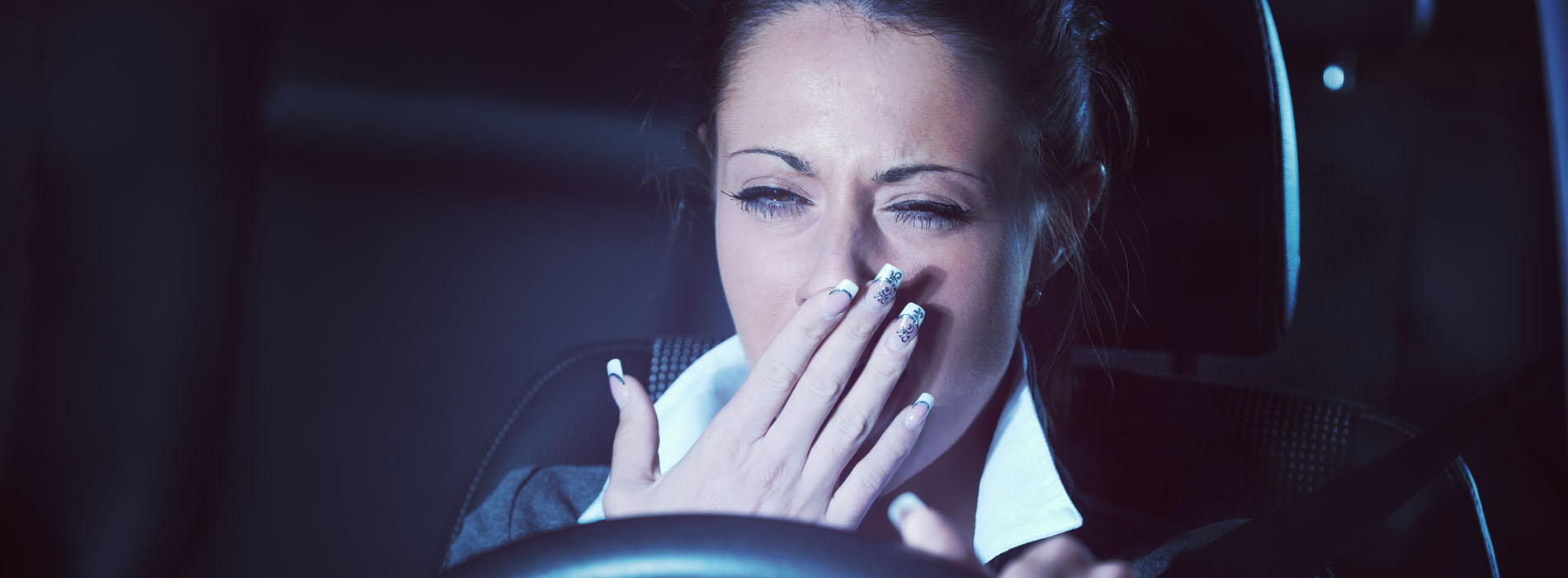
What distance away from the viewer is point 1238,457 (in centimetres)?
90

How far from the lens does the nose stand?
72cm

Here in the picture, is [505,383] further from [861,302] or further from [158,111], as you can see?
[861,302]

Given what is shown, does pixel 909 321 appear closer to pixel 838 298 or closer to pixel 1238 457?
pixel 838 298

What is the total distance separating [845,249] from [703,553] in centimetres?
42

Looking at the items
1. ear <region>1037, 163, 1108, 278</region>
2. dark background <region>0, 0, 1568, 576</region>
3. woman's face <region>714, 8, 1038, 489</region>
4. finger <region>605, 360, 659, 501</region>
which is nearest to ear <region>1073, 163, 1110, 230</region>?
ear <region>1037, 163, 1108, 278</region>

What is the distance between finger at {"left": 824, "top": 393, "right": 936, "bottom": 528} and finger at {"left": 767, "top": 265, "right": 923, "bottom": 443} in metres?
0.02

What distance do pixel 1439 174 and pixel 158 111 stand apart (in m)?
2.32

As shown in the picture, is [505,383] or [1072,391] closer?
[1072,391]

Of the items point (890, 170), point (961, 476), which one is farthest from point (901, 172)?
point (961, 476)

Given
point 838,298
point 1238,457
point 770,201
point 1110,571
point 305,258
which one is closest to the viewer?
point 1110,571

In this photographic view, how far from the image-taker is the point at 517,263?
58.0 inches

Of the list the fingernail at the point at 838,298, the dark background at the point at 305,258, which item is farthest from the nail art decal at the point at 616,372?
the dark background at the point at 305,258

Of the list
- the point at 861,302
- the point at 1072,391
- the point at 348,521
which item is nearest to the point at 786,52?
the point at 861,302

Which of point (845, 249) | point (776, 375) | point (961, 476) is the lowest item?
point (961, 476)
